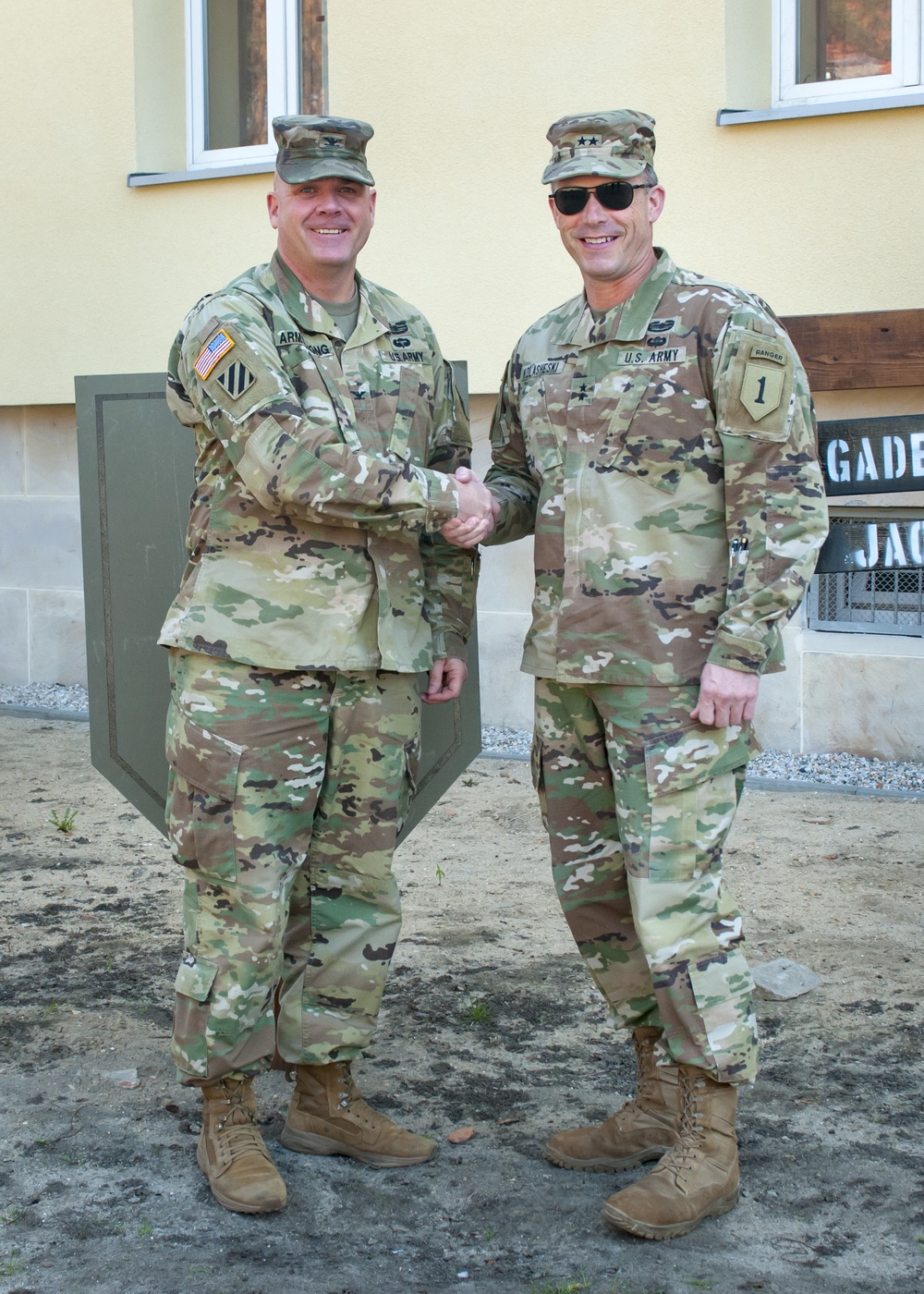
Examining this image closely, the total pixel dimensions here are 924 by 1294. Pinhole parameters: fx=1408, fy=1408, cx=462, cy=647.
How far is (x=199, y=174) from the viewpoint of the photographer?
6797mm

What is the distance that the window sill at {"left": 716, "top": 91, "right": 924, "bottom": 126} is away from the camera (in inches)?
212

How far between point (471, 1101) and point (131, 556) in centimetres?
144

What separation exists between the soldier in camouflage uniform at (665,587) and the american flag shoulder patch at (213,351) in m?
0.54

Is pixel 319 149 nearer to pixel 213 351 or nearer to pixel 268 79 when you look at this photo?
pixel 213 351

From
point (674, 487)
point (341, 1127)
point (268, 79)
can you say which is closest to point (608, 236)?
point (674, 487)

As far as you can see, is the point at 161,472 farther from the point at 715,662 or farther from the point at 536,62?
the point at 536,62

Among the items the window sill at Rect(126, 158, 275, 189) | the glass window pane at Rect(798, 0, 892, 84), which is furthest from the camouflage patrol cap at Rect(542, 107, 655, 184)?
the window sill at Rect(126, 158, 275, 189)

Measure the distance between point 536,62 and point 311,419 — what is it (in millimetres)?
3964

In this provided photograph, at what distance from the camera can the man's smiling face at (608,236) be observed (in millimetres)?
2588

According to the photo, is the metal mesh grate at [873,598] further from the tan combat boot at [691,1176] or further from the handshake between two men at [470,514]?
the tan combat boot at [691,1176]

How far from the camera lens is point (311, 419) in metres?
2.64

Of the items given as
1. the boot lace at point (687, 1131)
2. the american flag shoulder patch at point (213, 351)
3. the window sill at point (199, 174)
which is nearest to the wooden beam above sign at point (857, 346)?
the american flag shoulder patch at point (213, 351)

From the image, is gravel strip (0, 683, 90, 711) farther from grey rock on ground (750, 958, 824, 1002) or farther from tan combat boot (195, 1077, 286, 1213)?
tan combat boot (195, 1077, 286, 1213)

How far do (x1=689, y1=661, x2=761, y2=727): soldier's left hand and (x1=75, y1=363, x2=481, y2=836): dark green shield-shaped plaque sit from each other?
829 millimetres
